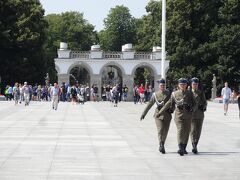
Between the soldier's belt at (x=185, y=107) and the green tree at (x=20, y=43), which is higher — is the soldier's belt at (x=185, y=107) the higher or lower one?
the lower one

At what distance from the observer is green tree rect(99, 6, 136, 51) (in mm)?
106625

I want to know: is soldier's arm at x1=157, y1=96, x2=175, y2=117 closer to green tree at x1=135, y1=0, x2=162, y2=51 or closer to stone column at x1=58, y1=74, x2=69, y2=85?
stone column at x1=58, y1=74, x2=69, y2=85

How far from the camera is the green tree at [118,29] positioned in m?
107

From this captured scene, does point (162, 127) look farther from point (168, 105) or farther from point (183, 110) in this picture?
point (183, 110)

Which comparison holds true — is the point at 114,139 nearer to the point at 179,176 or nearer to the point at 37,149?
the point at 37,149

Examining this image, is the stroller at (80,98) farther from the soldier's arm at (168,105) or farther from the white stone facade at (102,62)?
the soldier's arm at (168,105)

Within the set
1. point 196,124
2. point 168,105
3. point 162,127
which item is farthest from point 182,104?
point 196,124

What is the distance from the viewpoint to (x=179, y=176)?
435 inches

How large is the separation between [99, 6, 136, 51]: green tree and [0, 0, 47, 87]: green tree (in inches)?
1435

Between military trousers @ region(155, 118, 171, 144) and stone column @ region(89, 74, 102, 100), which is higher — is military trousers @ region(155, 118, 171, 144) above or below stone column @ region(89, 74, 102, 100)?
below

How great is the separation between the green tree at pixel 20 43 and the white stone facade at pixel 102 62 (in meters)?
5.15

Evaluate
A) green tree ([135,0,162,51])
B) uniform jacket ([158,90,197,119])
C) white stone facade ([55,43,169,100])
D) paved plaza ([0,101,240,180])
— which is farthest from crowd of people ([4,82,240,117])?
uniform jacket ([158,90,197,119])

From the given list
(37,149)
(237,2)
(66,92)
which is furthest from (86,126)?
(237,2)

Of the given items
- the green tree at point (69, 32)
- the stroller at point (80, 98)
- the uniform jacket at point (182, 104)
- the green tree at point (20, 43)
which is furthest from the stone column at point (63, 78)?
the uniform jacket at point (182, 104)
